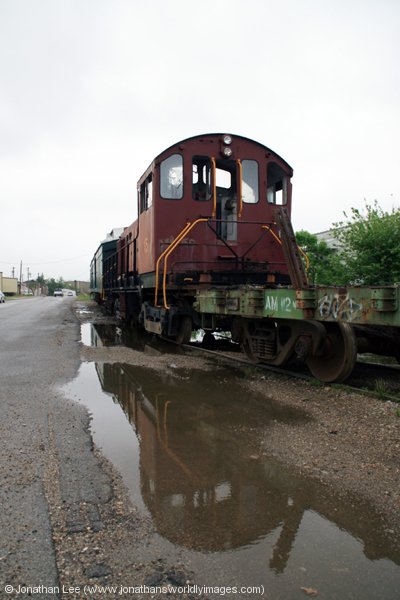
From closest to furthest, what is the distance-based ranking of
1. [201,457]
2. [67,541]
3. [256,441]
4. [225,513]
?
[67,541]
[225,513]
[201,457]
[256,441]

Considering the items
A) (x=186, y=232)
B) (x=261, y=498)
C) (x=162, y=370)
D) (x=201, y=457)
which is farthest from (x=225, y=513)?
(x=186, y=232)

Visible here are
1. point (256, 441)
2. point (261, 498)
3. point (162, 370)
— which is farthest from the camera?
point (162, 370)

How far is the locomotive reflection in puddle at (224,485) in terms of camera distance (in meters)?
2.69

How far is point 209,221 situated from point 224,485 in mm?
5898

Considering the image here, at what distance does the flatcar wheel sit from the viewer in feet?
18.9

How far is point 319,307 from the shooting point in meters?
5.54

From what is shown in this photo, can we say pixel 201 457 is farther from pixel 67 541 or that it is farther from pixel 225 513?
pixel 67 541

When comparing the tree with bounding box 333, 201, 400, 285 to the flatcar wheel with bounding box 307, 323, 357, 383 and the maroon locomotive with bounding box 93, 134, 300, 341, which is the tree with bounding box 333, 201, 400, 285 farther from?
the flatcar wheel with bounding box 307, 323, 357, 383

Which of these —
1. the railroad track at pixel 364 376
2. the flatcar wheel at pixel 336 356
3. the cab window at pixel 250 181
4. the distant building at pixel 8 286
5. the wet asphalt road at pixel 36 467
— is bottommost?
the wet asphalt road at pixel 36 467

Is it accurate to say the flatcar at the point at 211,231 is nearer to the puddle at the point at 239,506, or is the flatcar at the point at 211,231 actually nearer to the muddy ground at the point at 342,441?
the muddy ground at the point at 342,441

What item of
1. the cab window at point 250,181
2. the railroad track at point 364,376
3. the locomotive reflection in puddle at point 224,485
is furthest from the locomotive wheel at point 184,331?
the locomotive reflection in puddle at point 224,485

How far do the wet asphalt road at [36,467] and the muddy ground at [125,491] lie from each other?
0.7 inches

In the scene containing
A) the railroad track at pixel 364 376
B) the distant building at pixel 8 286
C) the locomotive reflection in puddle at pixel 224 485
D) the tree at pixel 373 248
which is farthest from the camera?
the distant building at pixel 8 286

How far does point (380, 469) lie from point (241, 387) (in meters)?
2.88
